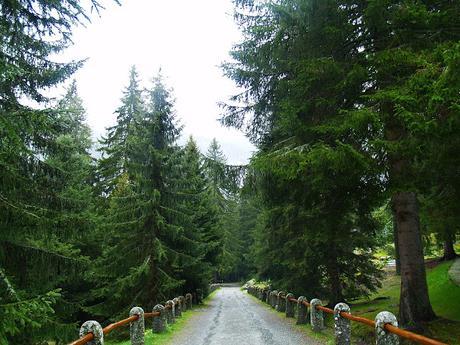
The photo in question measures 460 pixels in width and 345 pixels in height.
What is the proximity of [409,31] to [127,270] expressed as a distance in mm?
14814

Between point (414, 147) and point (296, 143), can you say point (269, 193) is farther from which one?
point (414, 147)

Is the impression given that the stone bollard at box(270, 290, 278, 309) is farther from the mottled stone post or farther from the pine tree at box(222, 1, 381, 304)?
the mottled stone post

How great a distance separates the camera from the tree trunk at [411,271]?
9.52 metres

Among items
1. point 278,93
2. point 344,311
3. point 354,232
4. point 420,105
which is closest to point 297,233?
point 354,232

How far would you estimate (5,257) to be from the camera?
9.59m

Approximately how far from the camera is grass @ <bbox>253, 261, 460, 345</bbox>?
9.09m

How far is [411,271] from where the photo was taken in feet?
31.6

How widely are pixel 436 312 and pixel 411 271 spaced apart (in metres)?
3.62

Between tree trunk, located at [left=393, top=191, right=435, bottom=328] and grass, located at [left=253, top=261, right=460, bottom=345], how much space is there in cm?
36

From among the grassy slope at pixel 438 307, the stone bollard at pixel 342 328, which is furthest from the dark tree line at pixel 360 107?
Result: the stone bollard at pixel 342 328

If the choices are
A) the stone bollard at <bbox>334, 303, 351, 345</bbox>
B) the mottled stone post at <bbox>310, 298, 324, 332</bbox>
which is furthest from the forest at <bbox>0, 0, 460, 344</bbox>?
the mottled stone post at <bbox>310, 298, 324, 332</bbox>

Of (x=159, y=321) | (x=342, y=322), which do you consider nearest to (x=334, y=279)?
(x=159, y=321)

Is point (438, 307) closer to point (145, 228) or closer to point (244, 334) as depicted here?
point (244, 334)

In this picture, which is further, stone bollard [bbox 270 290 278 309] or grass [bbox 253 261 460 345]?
stone bollard [bbox 270 290 278 309]
